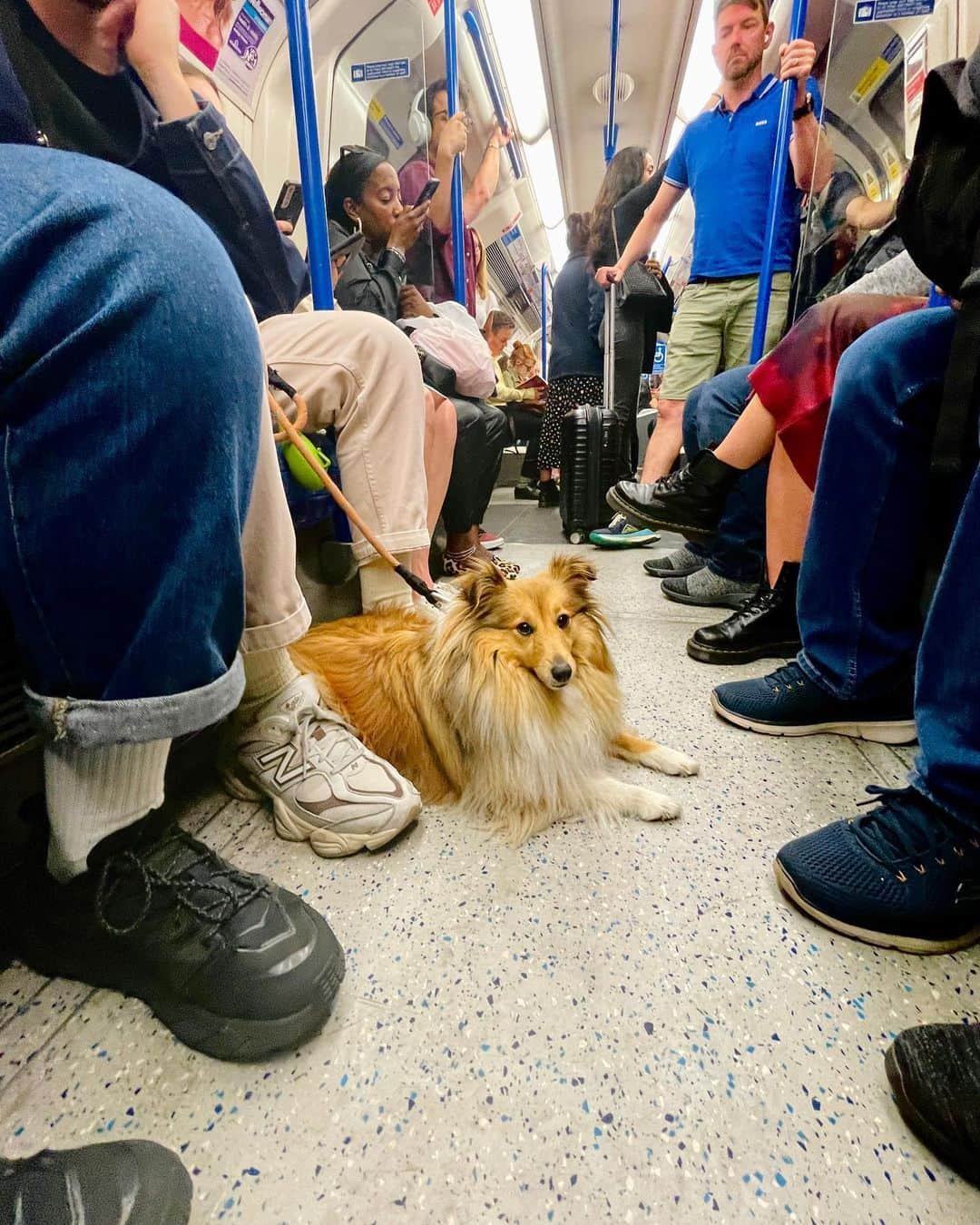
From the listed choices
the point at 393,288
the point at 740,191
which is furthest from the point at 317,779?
the point at 740,191

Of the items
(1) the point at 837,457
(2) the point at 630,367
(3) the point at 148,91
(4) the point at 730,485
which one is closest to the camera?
(3) the point at 148,91

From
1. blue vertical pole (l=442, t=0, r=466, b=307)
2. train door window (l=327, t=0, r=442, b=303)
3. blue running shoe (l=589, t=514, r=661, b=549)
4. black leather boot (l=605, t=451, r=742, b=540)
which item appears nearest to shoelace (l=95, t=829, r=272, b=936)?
black leather boot (l=605, t=451, r=742, b=540)

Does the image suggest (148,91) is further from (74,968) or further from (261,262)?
(74,968)

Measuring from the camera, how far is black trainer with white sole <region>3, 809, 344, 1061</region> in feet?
1.90

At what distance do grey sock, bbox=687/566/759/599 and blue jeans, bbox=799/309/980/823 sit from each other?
37.6 inches

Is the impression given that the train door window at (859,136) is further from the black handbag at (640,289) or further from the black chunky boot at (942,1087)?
the black chunky boot at (942,1087)

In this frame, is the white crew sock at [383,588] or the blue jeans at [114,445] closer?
the blue jeans at [114,445]

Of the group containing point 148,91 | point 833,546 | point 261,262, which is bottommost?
point 833,546

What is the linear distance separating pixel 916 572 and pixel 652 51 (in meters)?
7.39

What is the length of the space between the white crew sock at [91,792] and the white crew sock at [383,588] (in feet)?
2.90

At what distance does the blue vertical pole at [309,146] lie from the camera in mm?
1584

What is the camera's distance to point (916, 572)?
1066 millimetres

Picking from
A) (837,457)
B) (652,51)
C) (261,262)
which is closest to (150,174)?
(261,262)

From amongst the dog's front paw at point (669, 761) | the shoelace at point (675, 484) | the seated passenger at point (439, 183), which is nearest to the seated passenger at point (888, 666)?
the dog's front paw at point (669, 761)
